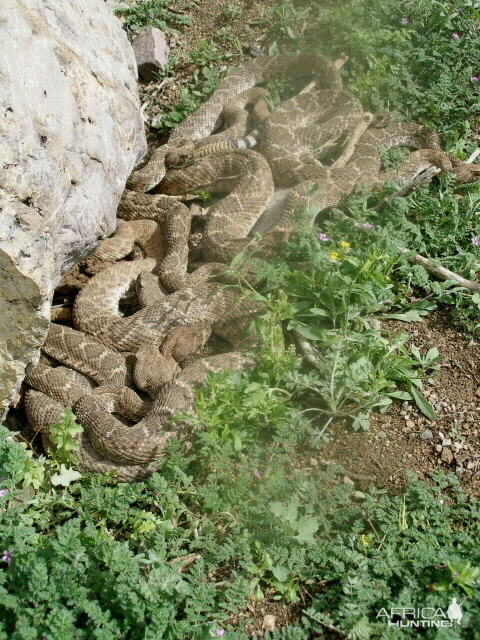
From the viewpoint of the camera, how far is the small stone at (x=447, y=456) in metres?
5.13

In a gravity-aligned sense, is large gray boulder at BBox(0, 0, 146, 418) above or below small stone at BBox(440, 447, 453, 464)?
above

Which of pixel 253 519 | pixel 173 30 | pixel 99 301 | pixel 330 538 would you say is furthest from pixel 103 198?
pixel 173 30

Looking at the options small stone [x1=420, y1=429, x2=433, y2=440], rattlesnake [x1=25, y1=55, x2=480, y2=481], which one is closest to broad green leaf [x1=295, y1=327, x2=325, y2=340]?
rattlesnake [x1=25, y1=55, x2=480, y2=481]

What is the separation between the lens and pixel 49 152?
4.98 metres

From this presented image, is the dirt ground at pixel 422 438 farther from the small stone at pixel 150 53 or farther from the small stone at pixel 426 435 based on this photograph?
the small stone at pixel 150 53

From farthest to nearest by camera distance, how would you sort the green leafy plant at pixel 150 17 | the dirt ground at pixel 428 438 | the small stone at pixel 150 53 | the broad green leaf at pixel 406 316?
the green leafy plant at pixel 150 17 < the small stone at pixel 150 53 < the broad green leaf at pixel 406 316 < the dirt ground at pixel 428 438

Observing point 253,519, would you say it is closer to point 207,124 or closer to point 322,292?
point 322,292

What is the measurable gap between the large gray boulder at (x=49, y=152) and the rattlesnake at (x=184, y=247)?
97 cm

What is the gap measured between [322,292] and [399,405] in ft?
3.85

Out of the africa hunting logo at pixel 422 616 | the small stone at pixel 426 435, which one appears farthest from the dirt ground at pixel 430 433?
the africa hunting logo at pixel 422 616

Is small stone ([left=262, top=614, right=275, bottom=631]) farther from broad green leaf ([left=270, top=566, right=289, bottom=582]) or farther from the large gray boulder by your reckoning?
the large gray boulder

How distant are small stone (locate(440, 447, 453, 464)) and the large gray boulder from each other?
128 inches

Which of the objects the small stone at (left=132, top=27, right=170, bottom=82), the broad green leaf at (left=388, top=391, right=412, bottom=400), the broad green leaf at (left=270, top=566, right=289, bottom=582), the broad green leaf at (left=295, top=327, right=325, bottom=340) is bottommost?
the broad green leaf at (left=388, top=391, right=412, bottom=400)

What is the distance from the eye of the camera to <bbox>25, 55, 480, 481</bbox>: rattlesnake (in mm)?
5895
